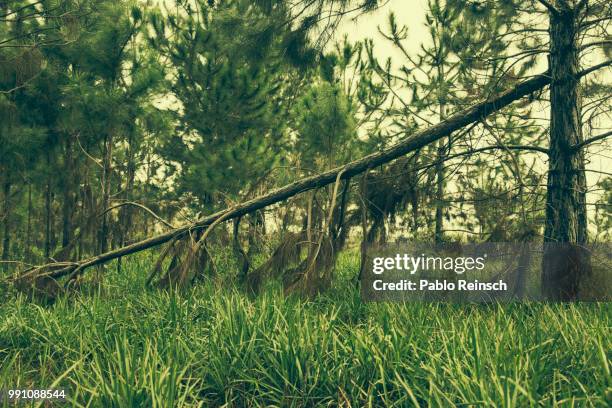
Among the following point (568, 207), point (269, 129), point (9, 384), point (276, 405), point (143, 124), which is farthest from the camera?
point (269, 129)

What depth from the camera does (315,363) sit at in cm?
312

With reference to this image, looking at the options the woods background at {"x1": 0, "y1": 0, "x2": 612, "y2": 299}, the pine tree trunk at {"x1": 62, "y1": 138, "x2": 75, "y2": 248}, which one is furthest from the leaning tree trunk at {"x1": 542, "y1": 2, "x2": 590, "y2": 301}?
the pine tree trunk at {"x1": 62, "y1": 138, "x2": 75, "y2": 248}

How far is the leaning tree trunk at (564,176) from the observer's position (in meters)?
4.85

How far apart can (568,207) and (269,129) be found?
34.4 ft

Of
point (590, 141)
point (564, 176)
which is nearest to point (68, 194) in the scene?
point (564, 176)

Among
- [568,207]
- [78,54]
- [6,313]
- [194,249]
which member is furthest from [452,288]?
[78,54]

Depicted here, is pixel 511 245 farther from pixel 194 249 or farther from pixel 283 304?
pixel 194 249

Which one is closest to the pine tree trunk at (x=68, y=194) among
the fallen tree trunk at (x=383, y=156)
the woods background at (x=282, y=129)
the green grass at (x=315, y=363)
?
the woods background at (x=282, y=129)

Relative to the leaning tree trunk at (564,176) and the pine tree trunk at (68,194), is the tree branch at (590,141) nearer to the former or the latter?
the leaning tree trunk at (564,176)

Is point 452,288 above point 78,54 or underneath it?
underneath

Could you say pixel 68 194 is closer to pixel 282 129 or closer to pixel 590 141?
pixel 282 129

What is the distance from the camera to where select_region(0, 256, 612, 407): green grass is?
105 inches

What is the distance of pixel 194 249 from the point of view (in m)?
4.70

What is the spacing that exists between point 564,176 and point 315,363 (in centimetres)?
335
